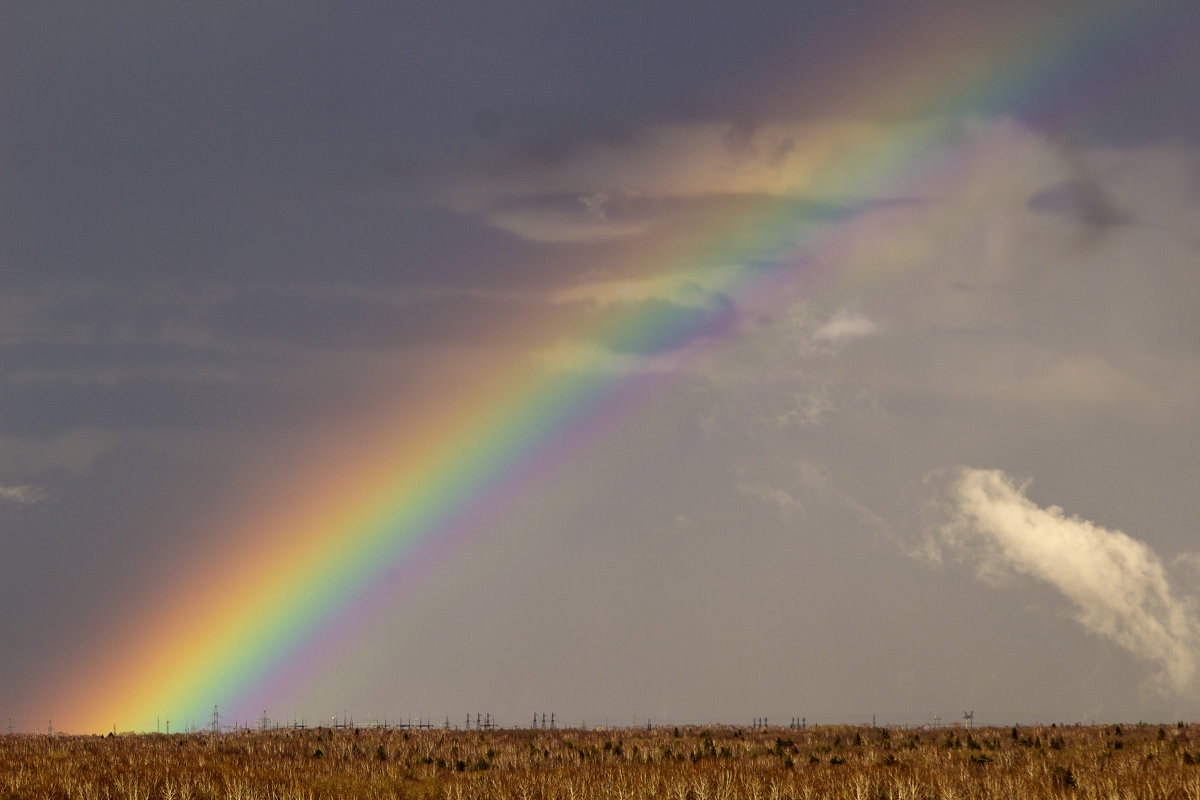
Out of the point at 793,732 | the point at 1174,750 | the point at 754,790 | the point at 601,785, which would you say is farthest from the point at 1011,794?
the point at 793,732

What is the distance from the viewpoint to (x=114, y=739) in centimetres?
6812

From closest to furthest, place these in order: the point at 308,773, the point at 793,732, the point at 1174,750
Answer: the point at 308,773, the point at 1174,750, the point at 793,732

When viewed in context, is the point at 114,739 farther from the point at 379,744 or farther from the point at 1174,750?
the point at 1174,750

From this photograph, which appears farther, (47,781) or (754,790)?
(47,781)

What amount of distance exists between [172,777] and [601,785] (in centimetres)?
1386

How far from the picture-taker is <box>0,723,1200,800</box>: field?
3378 centimetres

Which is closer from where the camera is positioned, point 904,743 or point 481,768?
point 481,768

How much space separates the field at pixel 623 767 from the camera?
3378cm

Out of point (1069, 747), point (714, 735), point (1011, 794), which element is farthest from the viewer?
point (714, 735)

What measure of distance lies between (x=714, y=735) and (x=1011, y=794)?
115 ft

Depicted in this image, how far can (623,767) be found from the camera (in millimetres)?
42906

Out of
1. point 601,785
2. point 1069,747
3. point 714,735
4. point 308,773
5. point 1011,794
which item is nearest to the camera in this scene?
point 1011,794

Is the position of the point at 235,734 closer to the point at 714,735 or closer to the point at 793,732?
the point at 714,735

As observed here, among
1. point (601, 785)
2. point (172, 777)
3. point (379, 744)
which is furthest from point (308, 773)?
point (379, 744)
